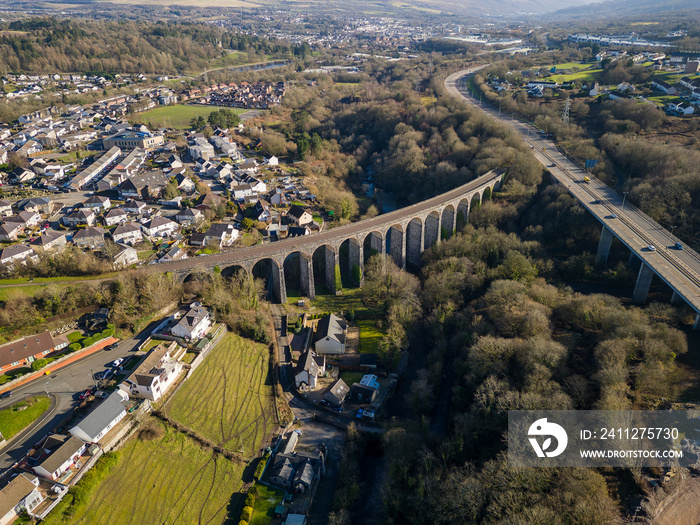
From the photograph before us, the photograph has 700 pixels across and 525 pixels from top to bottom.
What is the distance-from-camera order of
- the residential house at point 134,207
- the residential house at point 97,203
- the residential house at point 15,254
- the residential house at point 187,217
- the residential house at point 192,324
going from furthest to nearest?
the residential house at point 97,203
the residential house at point 134,207
the residential house at point 187,217
the residential house at point 15,254
the residential house at point 192,324

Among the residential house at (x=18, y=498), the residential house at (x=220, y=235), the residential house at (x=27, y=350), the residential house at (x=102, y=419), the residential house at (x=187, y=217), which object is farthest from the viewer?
the residential house at (x=187, y=217)

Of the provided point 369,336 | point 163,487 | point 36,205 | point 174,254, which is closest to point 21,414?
point 163,487

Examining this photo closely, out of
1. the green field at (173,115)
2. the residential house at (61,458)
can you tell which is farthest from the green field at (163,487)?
the green field at (173,115)

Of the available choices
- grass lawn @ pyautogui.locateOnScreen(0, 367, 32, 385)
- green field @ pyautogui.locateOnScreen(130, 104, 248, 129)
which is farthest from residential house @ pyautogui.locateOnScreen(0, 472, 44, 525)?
green field @ pyautogui.locateOnScreen(130, 104, 248, 129)

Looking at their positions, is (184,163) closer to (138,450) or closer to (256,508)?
(138,450)

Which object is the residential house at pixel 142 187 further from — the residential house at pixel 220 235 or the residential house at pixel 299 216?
the residential house at pixel 299 216

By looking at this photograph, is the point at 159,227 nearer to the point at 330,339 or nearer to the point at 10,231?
the point at 10,231

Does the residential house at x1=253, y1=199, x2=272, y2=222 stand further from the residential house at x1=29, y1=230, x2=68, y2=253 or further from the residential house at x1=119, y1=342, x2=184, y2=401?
the residential house at x1=119, y1=342, x2=184, y2=401
